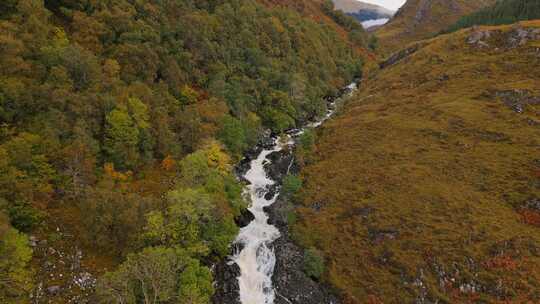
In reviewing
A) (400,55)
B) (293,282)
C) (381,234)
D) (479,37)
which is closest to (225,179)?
(293,282)

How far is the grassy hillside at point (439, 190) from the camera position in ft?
158

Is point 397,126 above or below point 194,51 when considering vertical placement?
below

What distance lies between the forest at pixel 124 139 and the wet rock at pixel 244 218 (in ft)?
6.68

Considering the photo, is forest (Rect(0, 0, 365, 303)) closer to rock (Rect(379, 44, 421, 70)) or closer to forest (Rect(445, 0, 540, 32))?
rock (Rect(379, 44, 421, 70))

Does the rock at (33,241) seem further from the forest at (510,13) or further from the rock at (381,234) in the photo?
the forest at (510,13)

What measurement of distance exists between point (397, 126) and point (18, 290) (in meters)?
85.4

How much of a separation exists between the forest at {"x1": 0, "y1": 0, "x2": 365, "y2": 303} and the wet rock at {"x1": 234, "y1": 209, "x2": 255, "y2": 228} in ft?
6.68

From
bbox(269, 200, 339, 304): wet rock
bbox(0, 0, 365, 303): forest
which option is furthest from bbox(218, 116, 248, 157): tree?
bbox(269, 200, 339, 304): wet rock

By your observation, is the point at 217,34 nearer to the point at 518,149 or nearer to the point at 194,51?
the point at 194,51

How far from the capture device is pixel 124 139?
64438mm

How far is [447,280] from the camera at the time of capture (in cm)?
4759

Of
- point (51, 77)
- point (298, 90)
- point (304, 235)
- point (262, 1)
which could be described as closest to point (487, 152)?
point (304, 235)

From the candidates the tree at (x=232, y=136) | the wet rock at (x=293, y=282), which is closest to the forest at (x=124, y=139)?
the tree at (x=232, y=136)

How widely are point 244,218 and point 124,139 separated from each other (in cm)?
2837
